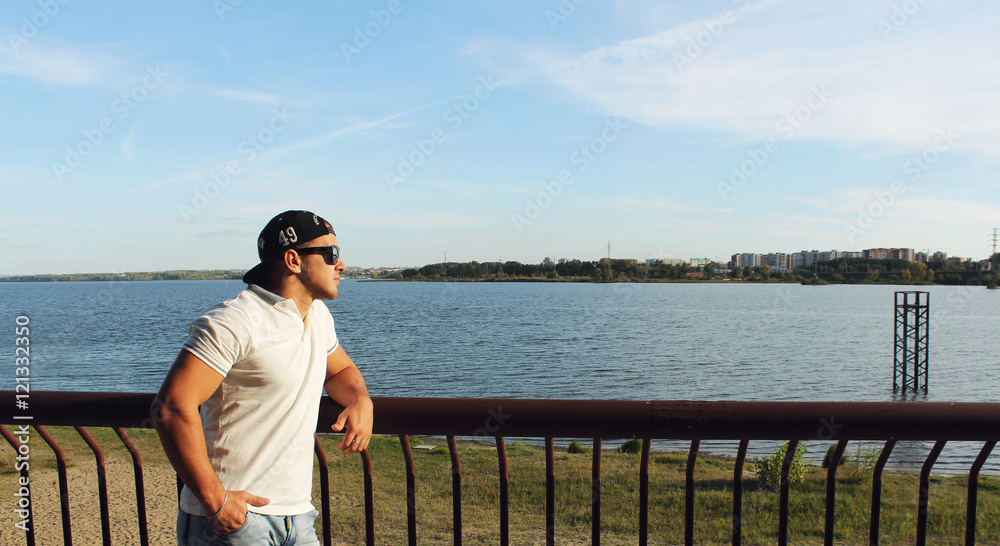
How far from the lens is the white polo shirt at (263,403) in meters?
1.96

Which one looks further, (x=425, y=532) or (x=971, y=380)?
(x=971, y=380)

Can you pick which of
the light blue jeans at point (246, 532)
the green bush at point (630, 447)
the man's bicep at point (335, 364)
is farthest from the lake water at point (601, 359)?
the light blue jeans at point (246, 532)

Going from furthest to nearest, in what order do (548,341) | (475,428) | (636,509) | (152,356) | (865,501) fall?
(548,341) < (152,356) < (865,501) < (636,509) < (475,428)

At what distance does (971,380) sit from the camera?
35719mm

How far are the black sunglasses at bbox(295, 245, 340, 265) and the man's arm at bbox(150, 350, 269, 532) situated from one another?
53cm

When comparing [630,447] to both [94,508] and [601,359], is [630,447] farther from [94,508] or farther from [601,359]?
[601,359]

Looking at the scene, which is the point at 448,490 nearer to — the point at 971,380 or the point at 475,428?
the point at 475,428

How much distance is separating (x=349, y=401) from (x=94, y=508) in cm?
961

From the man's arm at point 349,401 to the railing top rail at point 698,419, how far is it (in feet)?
0.26

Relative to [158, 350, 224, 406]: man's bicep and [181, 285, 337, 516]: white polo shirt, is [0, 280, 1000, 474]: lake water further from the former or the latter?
[158, 350, 224, 406]: man's bicep

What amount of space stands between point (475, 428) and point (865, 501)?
11.7 meters

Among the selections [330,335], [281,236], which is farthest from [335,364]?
[281,236]

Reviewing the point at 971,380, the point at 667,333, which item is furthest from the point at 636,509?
the point at 667,333

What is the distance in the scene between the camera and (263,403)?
2061mm
